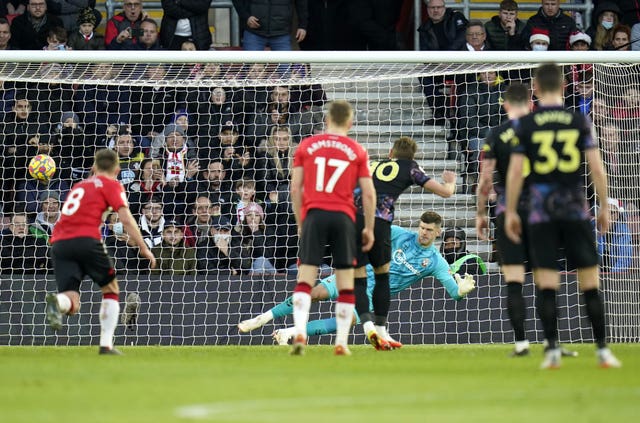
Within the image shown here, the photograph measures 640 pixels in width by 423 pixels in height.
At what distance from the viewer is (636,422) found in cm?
612

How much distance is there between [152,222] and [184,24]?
13.2 ft

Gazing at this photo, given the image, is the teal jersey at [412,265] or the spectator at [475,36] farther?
the spectator at [475,36]

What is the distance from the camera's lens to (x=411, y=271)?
1384 centimetres

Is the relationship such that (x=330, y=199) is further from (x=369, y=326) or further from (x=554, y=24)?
(x=554, y=24)

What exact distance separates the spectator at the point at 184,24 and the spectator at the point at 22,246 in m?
3.95

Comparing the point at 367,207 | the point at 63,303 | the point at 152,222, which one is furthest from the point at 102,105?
the point at 367,207

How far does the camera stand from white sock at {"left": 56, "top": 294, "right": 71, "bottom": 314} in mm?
11075

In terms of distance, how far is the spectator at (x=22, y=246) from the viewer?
1580 centimetres

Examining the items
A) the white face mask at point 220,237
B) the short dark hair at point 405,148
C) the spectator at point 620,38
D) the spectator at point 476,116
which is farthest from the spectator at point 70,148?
the spectator at point 620,38

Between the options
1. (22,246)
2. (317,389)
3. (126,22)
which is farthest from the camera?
(126,22)

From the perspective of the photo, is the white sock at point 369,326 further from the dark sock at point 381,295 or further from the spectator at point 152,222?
the spectator at point 152,222

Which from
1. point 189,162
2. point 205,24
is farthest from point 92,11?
point 189,162

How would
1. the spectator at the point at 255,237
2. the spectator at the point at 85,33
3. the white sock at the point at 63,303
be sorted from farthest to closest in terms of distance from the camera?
the spectator at the point at 85,33
the spectator at the point at 255,237
the white sock at the point at 63,303

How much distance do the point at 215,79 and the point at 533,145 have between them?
756 centimetres
